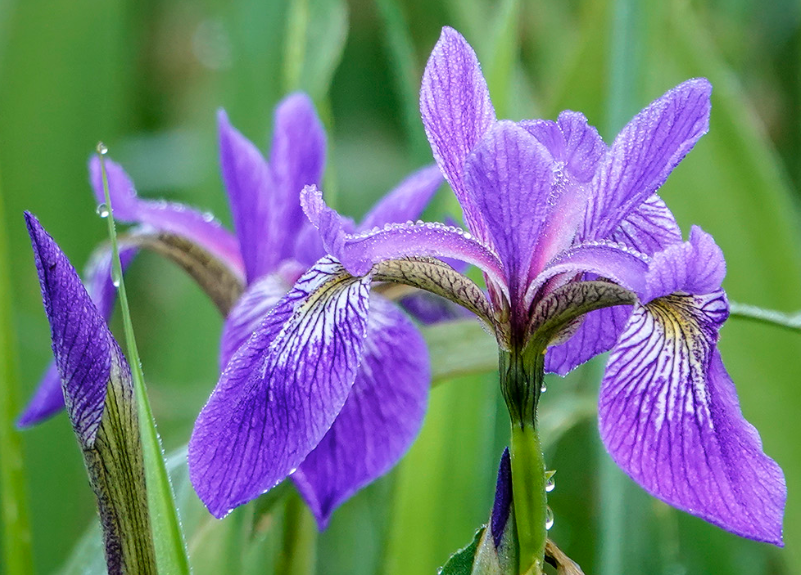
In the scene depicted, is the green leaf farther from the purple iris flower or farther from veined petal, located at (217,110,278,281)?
veined petal, located at (217,110,278,281)

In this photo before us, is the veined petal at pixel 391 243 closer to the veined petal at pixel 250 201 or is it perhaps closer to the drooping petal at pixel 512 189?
the drooping petal at pixel 512 189

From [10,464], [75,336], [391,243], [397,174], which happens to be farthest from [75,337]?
[397,174]

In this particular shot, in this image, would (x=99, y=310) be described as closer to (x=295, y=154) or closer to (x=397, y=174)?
(x=295, y=154)

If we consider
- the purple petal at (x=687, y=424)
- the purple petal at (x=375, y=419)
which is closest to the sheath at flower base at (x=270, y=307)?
the purple petal at (x=375, y=419)

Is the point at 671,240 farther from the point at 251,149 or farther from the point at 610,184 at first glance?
the point at 251,149

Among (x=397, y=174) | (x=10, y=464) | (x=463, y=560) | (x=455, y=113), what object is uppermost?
(x=397, y=174)

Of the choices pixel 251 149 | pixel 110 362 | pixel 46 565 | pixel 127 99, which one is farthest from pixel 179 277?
pixel 110 362
